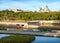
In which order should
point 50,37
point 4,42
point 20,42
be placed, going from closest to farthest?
point 4,42, point 20,42, point 50,37

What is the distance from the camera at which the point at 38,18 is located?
34781 mm

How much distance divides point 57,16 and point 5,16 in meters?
10.1

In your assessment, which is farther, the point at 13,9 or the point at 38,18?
the point at 13,9

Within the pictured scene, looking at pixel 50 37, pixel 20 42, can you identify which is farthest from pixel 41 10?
pixel 20 42

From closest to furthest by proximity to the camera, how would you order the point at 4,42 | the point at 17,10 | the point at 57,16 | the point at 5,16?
1. the point at 4,42
2. the point at 57,16
3. the point at 5,16
4. the point at 17,10

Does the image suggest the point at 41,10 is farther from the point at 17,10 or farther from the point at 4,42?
the point at 4,42

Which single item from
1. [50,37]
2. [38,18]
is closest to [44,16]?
[38,18]

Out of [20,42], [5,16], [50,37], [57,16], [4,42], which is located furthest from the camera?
[5,16]

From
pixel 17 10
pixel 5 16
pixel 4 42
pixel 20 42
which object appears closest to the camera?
pixel 4 42

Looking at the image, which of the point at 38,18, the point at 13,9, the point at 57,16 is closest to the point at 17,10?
the point at 13,9

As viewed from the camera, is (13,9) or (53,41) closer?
(53,41)

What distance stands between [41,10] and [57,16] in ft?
29.3

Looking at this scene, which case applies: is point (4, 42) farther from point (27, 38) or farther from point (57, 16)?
point (57, 16)

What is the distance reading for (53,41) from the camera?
13023 mm
